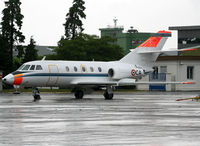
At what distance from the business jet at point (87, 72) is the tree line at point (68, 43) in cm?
3024

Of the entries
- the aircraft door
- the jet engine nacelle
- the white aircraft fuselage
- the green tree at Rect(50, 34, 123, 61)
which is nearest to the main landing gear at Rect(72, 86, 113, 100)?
the white aircraft fuselage

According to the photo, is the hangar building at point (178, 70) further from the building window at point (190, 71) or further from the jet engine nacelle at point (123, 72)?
the jet engine nacelle at point (123, 72)

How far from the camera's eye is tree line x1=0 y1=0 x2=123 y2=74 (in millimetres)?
69312

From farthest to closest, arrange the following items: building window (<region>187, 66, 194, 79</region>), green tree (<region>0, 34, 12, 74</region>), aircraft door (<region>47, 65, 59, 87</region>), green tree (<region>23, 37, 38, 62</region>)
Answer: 1. green tree (<region>23, 37, 38, 62</region>)
2. green tree (<region>0, 34, 12, 74</region>)
3. building window (<region>187, 66, 194, 79</region>)
4. aircraft door (<region>47, 65, 59, 87</region>)

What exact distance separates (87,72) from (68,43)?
117 ft

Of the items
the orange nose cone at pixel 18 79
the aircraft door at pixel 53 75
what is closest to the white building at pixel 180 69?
the aircraft door at pixel 53 75

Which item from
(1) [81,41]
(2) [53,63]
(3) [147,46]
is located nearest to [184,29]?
(1) [81,41]

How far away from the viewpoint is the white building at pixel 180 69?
60.3 metres

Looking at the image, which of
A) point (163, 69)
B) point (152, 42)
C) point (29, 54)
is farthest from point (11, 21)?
point (152, 42)

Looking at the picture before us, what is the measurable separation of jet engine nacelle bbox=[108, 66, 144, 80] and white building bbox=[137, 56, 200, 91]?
22800 millimetres

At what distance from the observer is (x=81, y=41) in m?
70.7

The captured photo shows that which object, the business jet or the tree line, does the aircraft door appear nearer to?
the business jet

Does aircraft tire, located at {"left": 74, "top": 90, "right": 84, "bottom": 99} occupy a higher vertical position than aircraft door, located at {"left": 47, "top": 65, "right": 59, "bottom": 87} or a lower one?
lower

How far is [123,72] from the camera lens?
36.3m
